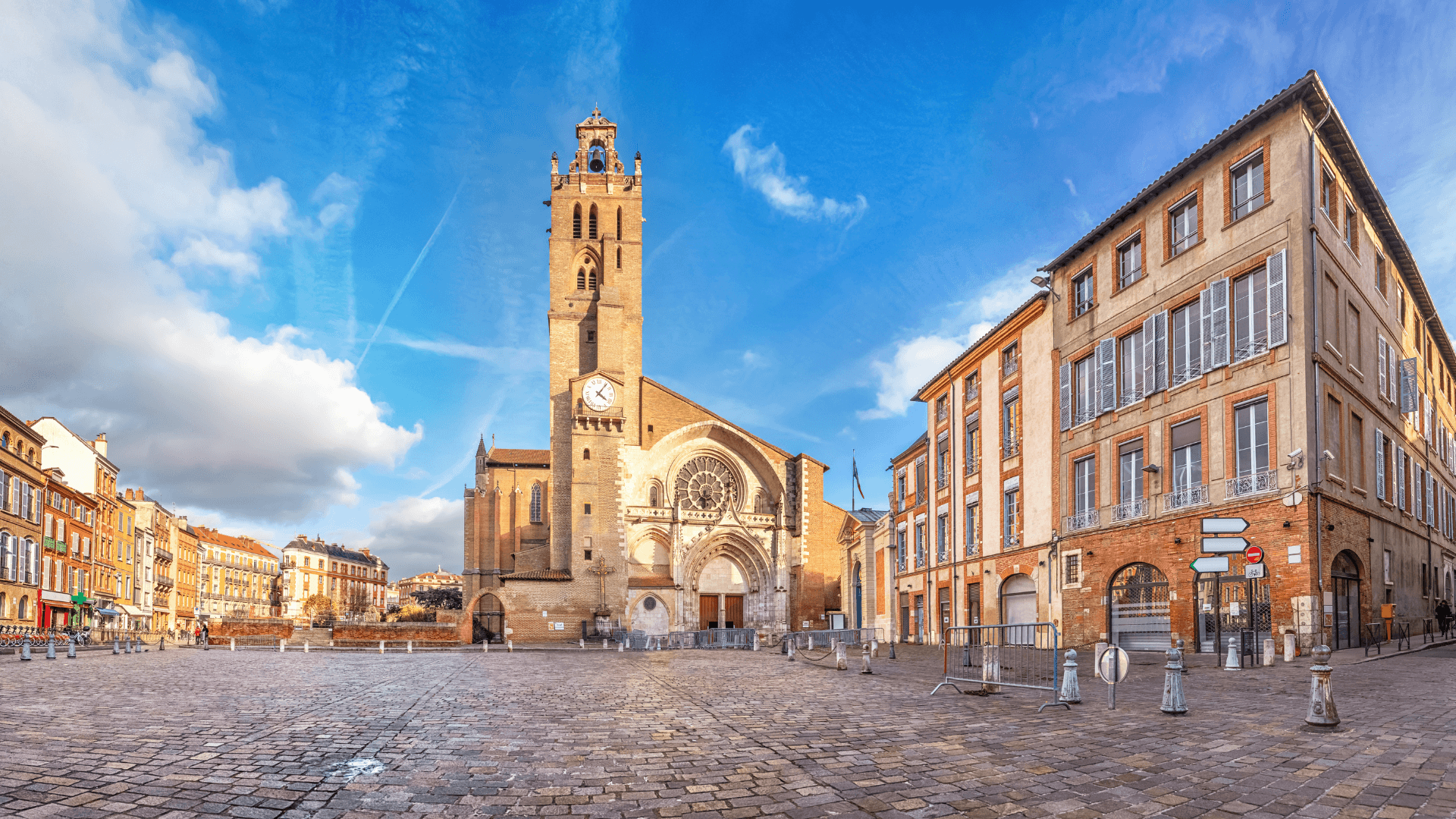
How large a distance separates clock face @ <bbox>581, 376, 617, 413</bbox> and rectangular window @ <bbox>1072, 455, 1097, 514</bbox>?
3036cm

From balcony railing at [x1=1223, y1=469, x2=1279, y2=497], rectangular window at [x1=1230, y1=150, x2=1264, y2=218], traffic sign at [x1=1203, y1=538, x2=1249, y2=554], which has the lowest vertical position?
traffic sign at [x1=1203, y1=538, x2=1249, y2=554]

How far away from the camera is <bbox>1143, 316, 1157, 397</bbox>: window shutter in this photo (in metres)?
21.7

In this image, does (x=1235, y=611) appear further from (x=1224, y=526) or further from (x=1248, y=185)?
(x=1248, y=185)

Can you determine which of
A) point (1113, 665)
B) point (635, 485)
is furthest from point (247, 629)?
point (1113, 665)

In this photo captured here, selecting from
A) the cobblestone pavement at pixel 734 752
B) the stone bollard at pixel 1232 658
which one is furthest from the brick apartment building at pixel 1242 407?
the cobblestone pavement at pixel 734 752

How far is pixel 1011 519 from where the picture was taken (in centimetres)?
2867

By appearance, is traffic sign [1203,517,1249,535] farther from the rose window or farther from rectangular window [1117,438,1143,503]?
the rose window

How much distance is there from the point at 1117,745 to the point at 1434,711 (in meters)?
4.28

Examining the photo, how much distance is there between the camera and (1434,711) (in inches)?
355

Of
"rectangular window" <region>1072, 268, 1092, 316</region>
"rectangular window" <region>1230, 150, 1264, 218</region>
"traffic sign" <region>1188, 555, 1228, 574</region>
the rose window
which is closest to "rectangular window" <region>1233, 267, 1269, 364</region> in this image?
"rectangular window" <region>1230, 150, 1264, 218</region>

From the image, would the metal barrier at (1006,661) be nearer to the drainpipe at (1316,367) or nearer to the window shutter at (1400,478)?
the drainpipe at (1316,367)

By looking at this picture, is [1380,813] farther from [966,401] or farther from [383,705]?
[966,401]

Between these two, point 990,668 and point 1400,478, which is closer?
point 990,668

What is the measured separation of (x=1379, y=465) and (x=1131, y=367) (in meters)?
6.05
